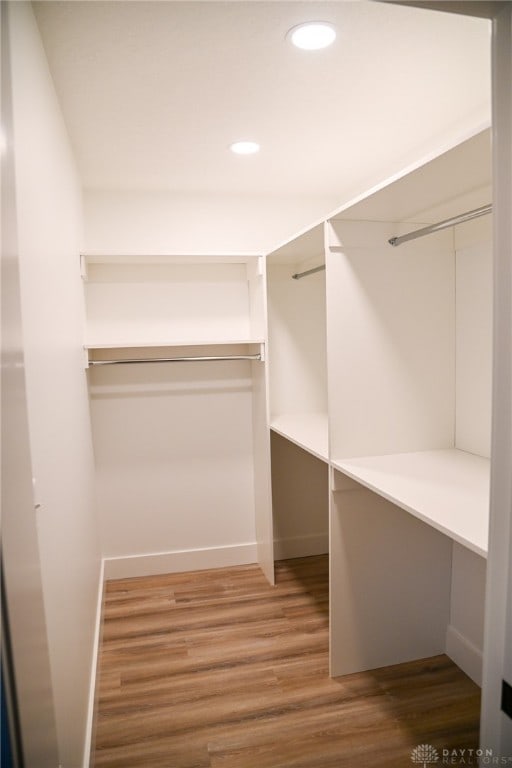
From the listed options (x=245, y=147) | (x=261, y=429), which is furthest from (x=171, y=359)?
(x=245, y=147)

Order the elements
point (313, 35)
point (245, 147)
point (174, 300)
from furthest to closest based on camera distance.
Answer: point (174, 300)
point (245, 147)
point (313, 35)

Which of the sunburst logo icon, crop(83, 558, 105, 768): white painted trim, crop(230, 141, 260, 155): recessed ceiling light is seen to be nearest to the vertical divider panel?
crop(230, 141, 260, 155): recessed ceiling light

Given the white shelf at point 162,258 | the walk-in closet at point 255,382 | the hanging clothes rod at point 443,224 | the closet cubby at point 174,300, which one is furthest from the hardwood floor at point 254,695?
the white shelf at point 162,258

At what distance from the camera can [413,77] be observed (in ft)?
6.06

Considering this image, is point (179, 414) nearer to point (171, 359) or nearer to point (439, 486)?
point (171, 359)

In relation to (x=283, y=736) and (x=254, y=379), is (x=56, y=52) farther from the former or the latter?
(x=283, y=736)

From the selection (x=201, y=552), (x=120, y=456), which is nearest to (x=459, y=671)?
(x=201, y=552)

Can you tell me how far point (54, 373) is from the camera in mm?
1591

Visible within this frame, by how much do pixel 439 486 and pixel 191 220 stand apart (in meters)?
2.30

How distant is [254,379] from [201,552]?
1221 mm

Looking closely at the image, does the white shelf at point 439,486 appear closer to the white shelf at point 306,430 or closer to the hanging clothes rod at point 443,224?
the white shelf at point 306,430

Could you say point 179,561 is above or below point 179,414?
below

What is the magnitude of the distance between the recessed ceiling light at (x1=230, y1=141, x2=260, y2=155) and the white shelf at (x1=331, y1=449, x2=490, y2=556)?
158 cm

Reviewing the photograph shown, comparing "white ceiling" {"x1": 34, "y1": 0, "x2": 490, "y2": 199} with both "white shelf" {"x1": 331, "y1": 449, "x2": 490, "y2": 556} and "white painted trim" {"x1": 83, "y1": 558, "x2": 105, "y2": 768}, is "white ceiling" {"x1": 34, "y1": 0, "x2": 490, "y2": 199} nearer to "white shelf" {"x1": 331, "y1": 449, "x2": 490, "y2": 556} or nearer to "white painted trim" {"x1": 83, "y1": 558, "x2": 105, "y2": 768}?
"white shelf" {"x1": 331, "y1": 449, "x2": 490, "y2": 556}
